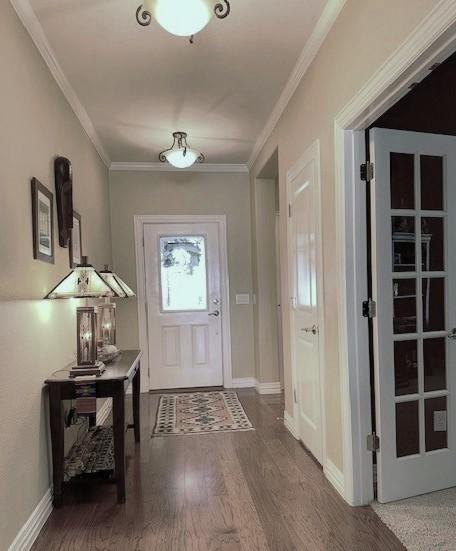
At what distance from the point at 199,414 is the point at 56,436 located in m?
1.70

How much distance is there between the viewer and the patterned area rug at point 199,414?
3285 mm

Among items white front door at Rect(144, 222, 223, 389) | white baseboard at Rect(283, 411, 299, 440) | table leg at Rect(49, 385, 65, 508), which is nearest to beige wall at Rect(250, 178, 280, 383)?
white front door at Rect(144, 222, 223, 389)

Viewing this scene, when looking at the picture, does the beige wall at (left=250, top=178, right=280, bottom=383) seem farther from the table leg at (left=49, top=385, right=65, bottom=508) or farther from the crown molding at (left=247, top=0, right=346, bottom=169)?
the table leg at (left=49, top=385, right=65, bottom=508)

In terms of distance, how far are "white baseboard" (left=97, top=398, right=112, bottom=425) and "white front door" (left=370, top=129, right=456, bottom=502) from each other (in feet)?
7.60

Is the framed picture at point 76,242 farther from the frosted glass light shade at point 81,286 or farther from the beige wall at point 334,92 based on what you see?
the beige wall at point 334,92

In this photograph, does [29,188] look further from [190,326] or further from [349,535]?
[190,326]

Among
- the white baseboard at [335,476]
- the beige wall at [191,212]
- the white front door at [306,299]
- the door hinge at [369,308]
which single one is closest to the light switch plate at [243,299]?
the beige wall at [191,212]

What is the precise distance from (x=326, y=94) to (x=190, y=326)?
299 cm

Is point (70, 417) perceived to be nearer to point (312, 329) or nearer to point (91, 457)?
point (91, 457)

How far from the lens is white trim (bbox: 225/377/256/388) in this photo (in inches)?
181

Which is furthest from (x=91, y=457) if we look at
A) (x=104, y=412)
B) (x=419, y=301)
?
(x=419, y=301)

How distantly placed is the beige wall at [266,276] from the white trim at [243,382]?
30cm

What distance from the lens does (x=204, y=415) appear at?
3.62 meters

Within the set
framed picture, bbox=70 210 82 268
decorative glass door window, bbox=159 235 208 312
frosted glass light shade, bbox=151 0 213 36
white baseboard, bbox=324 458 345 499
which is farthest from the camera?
decorative glass door window, bbox=159 235 208 312
